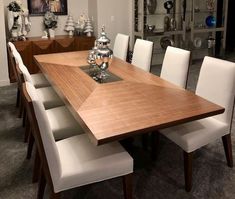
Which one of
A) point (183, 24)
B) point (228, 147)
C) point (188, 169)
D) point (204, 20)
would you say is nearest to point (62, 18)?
point (183, 24)

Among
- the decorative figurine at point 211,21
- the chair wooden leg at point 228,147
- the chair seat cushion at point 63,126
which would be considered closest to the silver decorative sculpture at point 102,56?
the chair seat cushion at point 63,126

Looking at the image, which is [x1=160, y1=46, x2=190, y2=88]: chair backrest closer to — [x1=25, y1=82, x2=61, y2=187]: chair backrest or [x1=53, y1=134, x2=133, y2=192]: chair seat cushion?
[x1=53, y1=134, x2=133, y2=192]: chair seat cushion

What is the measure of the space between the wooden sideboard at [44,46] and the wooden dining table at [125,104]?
2.35 meters

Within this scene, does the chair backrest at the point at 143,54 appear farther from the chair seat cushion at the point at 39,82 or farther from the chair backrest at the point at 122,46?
the chair seat cushion at the point at 39,82

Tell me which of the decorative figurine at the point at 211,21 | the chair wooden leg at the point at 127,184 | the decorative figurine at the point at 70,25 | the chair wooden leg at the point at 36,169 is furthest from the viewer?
the decorative figurine at the point at 211,21

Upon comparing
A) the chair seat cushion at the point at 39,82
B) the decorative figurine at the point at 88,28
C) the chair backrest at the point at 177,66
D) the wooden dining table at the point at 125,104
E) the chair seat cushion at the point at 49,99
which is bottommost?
the chair seat cushion at the point at 49,99

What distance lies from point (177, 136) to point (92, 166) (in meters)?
0.75

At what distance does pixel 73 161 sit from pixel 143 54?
78.1 inches

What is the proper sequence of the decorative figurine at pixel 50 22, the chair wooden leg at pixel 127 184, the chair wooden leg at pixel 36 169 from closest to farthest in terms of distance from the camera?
1. the chair wooden leg at pixel 127 184
2. the chair wooden leg at pixel 36 169
3. the decorative figurine at pixel 50 22

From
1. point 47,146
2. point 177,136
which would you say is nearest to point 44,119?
point 47,146

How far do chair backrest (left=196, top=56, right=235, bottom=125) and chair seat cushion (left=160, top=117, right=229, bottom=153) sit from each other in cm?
9

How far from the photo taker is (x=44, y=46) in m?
5.30

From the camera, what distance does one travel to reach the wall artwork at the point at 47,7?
5.48 meters

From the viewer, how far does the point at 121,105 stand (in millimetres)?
2080
